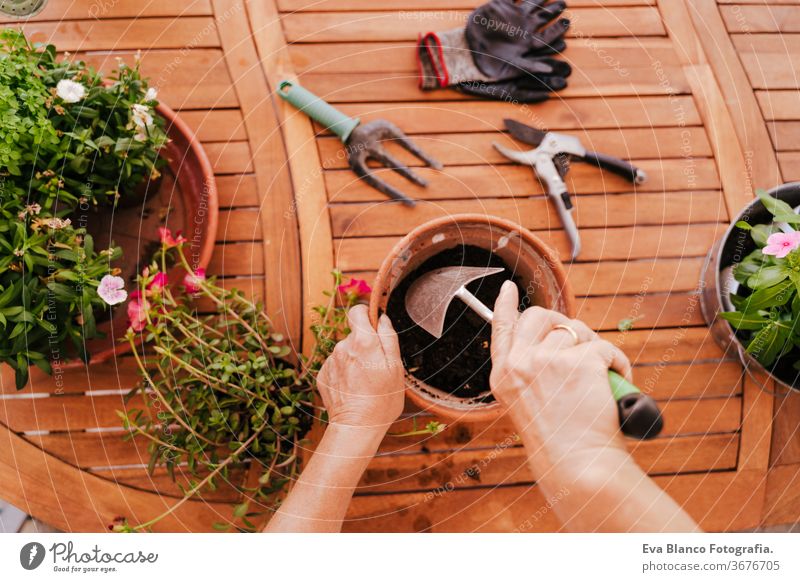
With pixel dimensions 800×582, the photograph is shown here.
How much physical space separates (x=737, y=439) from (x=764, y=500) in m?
0.12

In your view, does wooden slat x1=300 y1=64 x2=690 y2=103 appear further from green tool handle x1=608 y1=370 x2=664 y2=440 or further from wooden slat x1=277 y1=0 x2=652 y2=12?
green tool handle x1=608 y1=370 x2=664 y2=440

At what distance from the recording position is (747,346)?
88 cm

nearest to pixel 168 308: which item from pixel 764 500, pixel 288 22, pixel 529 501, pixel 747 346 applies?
pixel 288 22

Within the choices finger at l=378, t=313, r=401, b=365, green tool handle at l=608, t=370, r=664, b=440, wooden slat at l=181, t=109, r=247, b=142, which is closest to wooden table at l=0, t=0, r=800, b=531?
wooden slat at l=181, t=109, r=247, b=142

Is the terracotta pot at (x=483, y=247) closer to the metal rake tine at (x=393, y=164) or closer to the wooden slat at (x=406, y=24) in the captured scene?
the metal rake tine at (x=393, y=164)

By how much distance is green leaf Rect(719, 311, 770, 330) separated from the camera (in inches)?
32.1

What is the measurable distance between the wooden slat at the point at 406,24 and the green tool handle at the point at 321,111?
0.12 m

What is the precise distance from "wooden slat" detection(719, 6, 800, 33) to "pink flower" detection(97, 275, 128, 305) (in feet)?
3.94

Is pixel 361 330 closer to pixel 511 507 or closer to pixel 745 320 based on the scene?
pixel 511 507

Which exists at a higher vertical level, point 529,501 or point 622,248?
point 622,248

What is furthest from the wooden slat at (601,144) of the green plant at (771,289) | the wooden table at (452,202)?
the green plant at (771,289)

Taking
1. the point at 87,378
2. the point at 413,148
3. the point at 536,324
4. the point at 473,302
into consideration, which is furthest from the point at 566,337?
the point at 87,378
